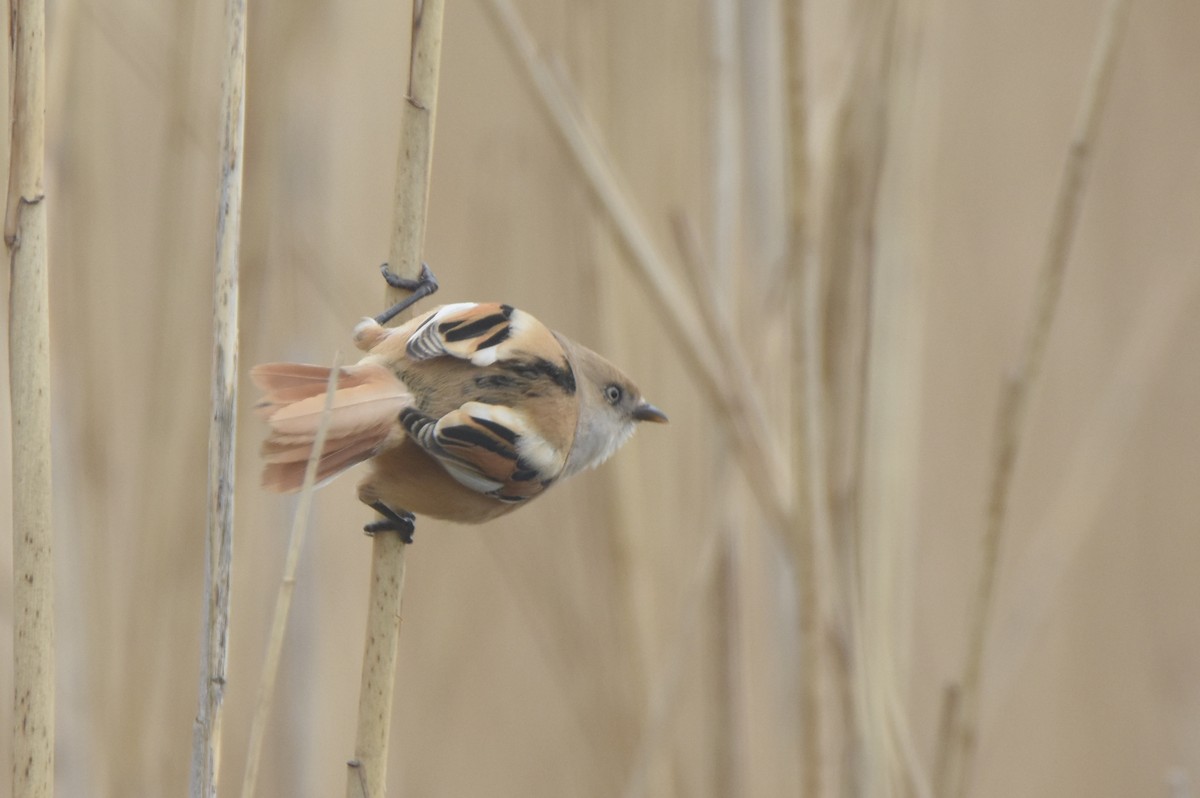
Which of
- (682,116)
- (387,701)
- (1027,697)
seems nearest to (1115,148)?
(1027,697)

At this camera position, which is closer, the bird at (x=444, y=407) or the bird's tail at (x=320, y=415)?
the bird's tail at (x=320, y=415)

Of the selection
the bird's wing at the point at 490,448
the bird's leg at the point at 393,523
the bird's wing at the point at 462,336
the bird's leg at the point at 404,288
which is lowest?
the bird's leg at the point at 393,523

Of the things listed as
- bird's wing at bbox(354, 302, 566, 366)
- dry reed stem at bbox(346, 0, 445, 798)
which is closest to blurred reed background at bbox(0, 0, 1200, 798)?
bird's wing at bbox(354, 302, 566, 366)

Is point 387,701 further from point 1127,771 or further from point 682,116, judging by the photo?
point 1127,771

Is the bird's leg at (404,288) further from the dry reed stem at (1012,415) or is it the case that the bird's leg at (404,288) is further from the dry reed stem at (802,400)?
the dry reed stem at (1012,415)

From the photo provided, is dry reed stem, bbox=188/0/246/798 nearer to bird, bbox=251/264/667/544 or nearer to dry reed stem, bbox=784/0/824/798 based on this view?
bird, bbox=251/264/667/544

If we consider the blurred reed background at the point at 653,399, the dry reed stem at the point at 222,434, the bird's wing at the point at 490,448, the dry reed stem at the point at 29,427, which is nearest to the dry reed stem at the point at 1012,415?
the blurred reed background at the point at 653,399

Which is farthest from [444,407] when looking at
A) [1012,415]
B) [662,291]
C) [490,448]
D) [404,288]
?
[1012,415]
